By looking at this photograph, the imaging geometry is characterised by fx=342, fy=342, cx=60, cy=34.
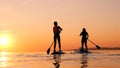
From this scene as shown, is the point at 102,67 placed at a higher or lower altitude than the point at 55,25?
Result: lower

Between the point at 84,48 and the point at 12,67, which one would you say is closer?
the point at 12,67

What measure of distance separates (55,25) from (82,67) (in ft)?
50.7

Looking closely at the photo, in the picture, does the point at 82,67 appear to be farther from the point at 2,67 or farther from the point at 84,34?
the point at 84,34

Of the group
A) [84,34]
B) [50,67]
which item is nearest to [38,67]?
[50,67]

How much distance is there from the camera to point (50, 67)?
12586mm

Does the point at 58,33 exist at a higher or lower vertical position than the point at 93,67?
higher

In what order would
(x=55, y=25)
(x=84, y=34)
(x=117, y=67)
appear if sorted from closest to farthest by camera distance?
(x=117, y=67), (x=55, y=25), (x=84, y=34)

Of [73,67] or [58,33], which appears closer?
[73,67]

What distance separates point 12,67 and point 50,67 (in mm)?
1459

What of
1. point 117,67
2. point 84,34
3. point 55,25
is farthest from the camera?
point 84,34

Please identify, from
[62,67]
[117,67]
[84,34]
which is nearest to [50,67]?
[62,67]

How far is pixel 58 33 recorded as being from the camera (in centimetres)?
2811

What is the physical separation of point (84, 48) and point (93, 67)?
22.5m

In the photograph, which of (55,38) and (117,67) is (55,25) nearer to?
(55,38)
